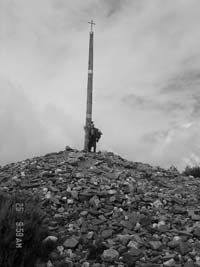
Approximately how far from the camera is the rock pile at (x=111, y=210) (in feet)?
27.9

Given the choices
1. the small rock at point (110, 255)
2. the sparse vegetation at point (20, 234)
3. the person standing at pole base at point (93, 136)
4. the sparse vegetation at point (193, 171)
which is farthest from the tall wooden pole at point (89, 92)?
the small rock at point (110, 255)

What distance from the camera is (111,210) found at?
10711 millimetres

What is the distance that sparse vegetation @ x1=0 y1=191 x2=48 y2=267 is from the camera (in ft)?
24.8

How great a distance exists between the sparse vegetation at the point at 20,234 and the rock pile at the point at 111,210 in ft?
1.64

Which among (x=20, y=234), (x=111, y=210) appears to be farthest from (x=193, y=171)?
(x=20, y=234)

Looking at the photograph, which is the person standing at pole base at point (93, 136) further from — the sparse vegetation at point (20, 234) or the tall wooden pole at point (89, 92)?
the sparse vegetation at point (20, 234)

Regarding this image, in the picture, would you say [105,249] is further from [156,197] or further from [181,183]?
[181,183]

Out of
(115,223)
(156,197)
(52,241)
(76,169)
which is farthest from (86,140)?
(52,241)

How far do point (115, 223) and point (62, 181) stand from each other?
10.4 feet

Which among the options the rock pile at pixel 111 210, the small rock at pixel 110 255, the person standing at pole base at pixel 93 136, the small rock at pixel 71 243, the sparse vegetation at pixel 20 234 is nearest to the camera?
the sparse vegetation at pixel 20 234

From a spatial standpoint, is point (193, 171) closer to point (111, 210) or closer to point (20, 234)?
point (111, 210)

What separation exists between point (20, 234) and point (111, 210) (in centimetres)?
351

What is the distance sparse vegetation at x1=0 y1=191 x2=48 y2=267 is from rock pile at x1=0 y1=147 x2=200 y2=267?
19.7 inches

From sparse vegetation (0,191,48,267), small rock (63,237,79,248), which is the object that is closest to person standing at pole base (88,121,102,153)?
sparse vegetation (0,191,48,267)
